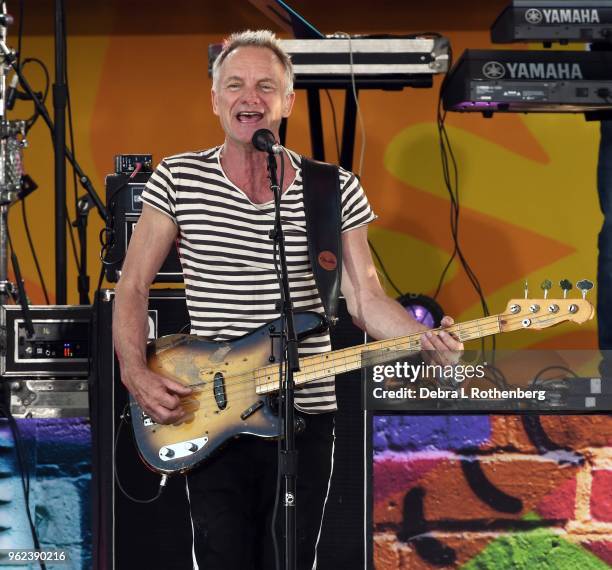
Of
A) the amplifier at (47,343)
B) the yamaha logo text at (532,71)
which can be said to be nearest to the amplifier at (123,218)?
the amplifier at (47,343)

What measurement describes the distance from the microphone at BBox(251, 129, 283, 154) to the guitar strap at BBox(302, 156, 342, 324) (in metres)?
0.23

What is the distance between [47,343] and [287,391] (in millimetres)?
1340

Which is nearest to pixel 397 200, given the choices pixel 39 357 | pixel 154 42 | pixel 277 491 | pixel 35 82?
pixel 154 42

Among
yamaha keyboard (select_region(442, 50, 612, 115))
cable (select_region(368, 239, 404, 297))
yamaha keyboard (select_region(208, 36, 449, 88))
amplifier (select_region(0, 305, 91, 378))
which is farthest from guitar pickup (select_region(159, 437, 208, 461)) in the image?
cable (select_region(368, 239, 404, 297))

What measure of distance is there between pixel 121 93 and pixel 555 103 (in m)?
2.40

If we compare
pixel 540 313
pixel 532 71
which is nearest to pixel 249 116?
pixel 540 313

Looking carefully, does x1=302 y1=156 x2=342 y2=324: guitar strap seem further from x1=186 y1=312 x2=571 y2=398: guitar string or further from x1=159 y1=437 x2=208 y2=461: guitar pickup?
x1=159 y1=437 x2=208 y2=461: guitar pickup

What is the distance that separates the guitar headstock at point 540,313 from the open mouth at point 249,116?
0.73 meters

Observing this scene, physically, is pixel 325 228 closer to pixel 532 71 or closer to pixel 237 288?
pixel 237 288

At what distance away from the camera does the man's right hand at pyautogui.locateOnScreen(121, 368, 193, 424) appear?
2793 millimetres

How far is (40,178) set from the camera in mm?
5988

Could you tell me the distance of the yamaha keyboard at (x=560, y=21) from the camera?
441cm

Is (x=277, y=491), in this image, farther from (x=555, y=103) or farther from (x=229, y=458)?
(x=555, y=103)

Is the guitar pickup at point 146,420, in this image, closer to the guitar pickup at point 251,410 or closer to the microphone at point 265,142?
the guitar pickup at point 251,410
